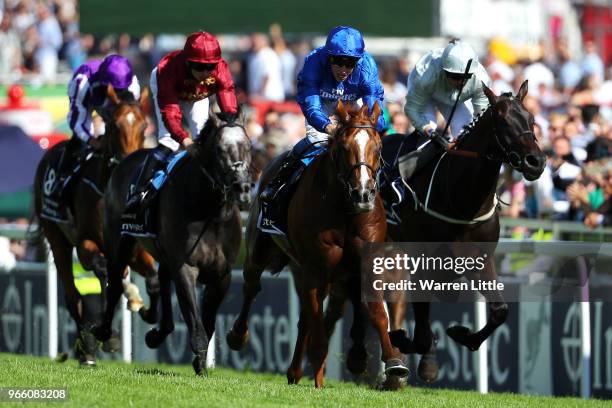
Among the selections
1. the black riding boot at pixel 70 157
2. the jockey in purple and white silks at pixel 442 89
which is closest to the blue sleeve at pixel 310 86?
the jockey in purple and white silks at pixel 442 89

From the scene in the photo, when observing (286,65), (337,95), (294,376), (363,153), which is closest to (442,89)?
(337,95)

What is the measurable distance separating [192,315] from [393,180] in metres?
1.68

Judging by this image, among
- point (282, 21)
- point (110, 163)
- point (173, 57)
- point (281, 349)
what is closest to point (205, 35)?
point (173, 57)

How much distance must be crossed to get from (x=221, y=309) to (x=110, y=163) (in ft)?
6.65

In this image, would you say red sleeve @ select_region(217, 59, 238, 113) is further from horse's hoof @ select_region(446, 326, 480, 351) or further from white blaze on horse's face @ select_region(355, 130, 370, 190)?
horse's hoof @ select_region(446, 326, 480, 351)

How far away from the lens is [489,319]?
9922 mm

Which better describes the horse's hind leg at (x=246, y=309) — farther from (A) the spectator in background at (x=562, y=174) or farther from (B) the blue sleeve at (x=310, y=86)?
(A) the spectator in background at (x=562, y=174)

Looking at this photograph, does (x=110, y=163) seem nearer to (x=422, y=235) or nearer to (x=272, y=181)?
(x=272, y=181)

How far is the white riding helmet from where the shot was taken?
34.7 ft

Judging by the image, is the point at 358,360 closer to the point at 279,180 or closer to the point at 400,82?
the point at 279,180

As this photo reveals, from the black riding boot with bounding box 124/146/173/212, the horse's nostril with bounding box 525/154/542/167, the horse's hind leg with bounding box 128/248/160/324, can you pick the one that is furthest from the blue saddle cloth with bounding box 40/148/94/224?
the horse's nostril with bounding box 525/154/542/167

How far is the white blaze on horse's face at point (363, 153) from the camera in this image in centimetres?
912

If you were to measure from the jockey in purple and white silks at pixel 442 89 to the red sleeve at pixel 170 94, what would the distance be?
1.63 m

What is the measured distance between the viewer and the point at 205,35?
10828mm
